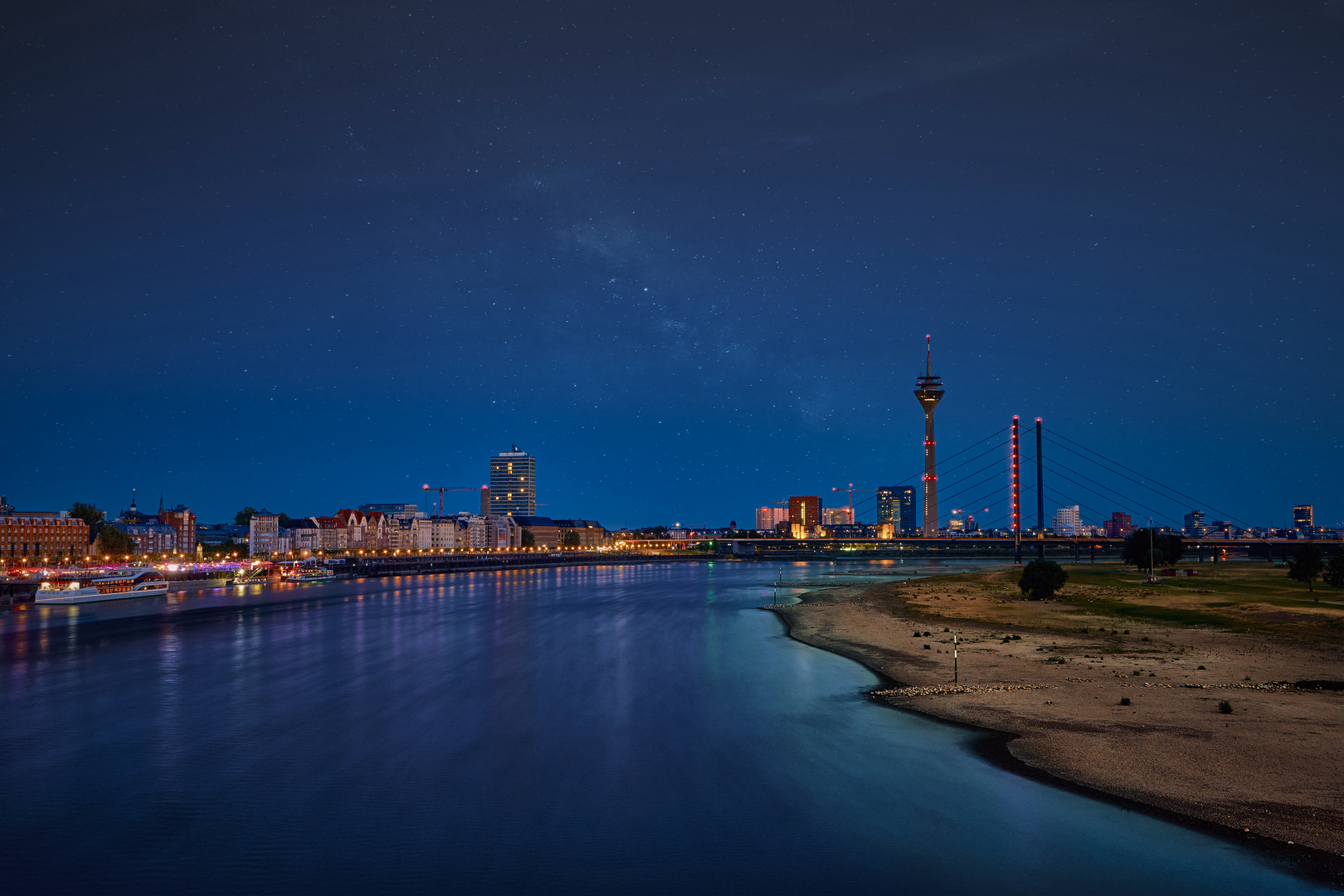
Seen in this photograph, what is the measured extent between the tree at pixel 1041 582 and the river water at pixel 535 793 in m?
34.4

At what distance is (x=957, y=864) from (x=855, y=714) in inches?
487

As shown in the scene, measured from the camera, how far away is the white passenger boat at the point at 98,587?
9569cm

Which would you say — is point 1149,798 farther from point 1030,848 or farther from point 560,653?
→ point 560,653

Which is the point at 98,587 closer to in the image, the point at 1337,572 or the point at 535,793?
the point at 535,793

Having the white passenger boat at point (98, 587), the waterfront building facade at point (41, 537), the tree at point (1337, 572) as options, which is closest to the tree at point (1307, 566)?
the tree at point (1337, 572)

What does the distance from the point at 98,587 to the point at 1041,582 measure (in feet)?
350

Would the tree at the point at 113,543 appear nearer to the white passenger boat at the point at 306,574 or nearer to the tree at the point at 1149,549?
the white passenger boat at the point at 306,574

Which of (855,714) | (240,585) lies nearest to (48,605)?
(240,585)

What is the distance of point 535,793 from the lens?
65.4ft

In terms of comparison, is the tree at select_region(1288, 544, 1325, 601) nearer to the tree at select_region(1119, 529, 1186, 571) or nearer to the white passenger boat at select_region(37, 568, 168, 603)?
the tree at select_region(1119, 529, 1186, 571)

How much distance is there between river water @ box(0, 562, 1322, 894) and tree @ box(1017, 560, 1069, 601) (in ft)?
113

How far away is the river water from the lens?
15211mm

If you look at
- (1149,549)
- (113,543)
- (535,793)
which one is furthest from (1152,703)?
(113,543)

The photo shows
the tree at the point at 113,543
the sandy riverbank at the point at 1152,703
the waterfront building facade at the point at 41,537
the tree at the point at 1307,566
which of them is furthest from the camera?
the tree at the point at 113,543
